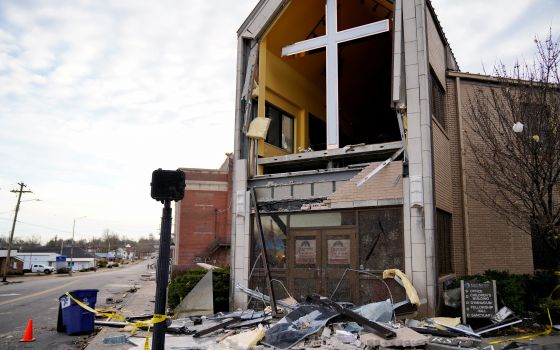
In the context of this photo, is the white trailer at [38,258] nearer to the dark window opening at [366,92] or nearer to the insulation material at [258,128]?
the dark window opening at [366,92]

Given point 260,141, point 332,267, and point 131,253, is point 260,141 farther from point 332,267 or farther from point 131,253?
point 131,253

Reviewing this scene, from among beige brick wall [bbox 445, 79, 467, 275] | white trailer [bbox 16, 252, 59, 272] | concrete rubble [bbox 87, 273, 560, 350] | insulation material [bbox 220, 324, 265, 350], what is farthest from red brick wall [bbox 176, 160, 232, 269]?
white trailer [bbox 16, 252, 59, 272]

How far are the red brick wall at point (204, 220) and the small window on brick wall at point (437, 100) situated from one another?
→ 90.0 feet

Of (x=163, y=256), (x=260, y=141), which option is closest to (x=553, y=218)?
(x=260, y=141)

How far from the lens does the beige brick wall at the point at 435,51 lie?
14031mm

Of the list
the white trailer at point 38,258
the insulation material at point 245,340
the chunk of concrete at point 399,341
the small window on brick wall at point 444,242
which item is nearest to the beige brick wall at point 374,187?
the small window on brick wall at point 444,242

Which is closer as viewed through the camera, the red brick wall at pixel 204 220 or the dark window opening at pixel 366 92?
the dark window opening at pixel 366 92

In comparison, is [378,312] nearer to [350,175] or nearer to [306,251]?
[306,251]

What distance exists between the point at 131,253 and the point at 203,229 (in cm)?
16757

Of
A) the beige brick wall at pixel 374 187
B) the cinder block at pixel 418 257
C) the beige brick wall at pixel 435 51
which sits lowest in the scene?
the cinder block at pixel 418 257

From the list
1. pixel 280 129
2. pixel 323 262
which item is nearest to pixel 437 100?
pixel 280 129

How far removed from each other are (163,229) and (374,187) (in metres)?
8.75

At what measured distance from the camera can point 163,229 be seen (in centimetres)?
477

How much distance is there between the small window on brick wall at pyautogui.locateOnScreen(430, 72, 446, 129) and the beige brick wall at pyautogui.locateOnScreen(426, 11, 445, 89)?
23cm
